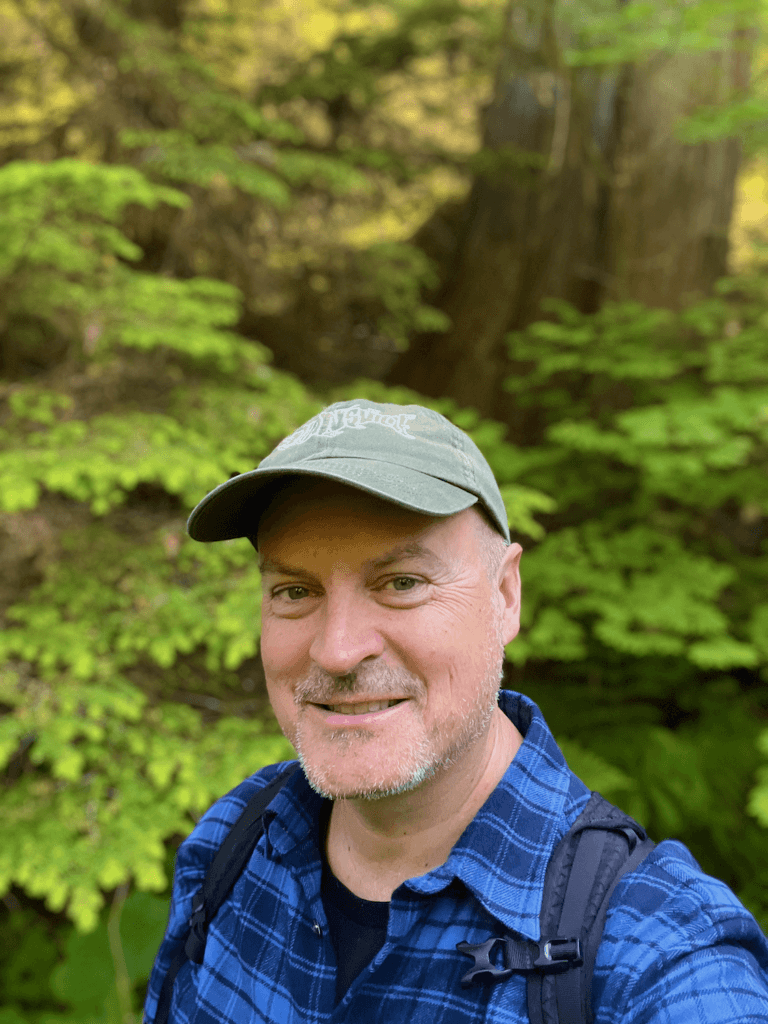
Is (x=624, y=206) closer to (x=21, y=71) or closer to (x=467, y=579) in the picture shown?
(x=21, y=71)

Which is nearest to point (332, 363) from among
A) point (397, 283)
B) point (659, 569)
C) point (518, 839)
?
point (397, 283)

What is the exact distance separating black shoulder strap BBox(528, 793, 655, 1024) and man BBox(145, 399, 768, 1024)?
19 mm

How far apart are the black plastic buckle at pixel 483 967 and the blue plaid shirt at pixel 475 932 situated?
0.02 meters

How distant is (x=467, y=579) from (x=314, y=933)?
643 millimetres

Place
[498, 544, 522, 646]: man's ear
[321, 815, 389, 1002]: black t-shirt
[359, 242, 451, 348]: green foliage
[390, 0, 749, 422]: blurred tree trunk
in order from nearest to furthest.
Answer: [321, 815, 389, 1002]: black t-shirt
[498, 544, 522, 646]: man's ear
[359, 242, 451, 348]: green foliage
[390, 0, 749, 422]: blurred tree trunk

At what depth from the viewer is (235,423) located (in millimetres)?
3383

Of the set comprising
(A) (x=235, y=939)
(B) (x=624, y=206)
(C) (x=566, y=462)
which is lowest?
(C) (x=566, y=462)

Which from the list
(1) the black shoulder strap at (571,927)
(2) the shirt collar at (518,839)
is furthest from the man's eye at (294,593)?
(1) the black shoulder strap at (571,927)

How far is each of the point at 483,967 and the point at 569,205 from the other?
21.1 feet

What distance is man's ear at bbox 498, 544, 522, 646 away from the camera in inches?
51.0

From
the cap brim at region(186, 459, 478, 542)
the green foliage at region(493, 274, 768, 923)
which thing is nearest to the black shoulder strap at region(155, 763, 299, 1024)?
the cap brim at region(186, 459, 478, 542)

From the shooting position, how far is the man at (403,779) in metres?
0.99

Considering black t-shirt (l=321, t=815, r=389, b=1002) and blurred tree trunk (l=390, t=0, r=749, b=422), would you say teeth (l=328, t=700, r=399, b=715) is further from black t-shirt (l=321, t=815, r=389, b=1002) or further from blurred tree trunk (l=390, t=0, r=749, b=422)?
blurred tree trunk (l=390, t=0, r=749, b=422)

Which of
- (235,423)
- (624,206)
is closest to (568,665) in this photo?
(235,423)
